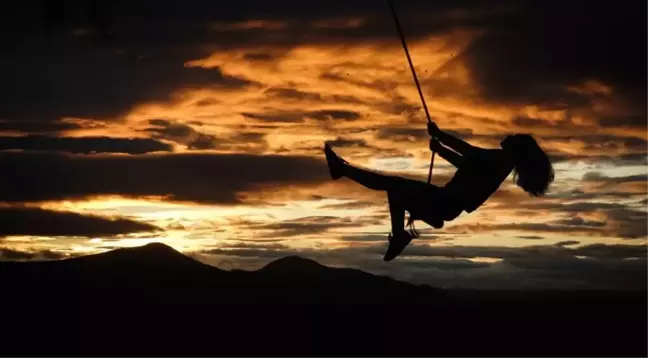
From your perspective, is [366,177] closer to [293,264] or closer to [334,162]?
[334,162]

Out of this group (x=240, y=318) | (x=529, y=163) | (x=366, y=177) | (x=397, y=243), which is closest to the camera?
(x=529, y=163)

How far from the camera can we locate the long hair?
13109 millimetres

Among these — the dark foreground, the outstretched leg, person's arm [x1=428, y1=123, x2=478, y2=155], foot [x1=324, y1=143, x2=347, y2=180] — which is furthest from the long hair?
the dark foreground

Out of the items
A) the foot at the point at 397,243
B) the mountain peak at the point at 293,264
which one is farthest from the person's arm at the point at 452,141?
the mountain peak at the point at 293,264

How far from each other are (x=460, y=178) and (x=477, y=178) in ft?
0.68

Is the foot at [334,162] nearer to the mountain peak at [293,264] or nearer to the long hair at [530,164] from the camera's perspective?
the long hair at [530,164]

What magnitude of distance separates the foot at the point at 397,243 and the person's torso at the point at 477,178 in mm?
829

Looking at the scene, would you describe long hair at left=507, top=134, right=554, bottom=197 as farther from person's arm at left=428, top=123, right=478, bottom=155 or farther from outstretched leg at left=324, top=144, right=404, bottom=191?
outstretched leg at left=324, top=144, right=404, bottom=191

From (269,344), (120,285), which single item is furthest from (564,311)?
(269,344)

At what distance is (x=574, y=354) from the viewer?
81312mm

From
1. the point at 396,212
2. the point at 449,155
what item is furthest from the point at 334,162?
the point at 449,155

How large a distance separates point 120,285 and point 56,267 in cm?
774

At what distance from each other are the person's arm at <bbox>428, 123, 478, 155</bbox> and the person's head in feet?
1.34

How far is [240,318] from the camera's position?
310 feet
